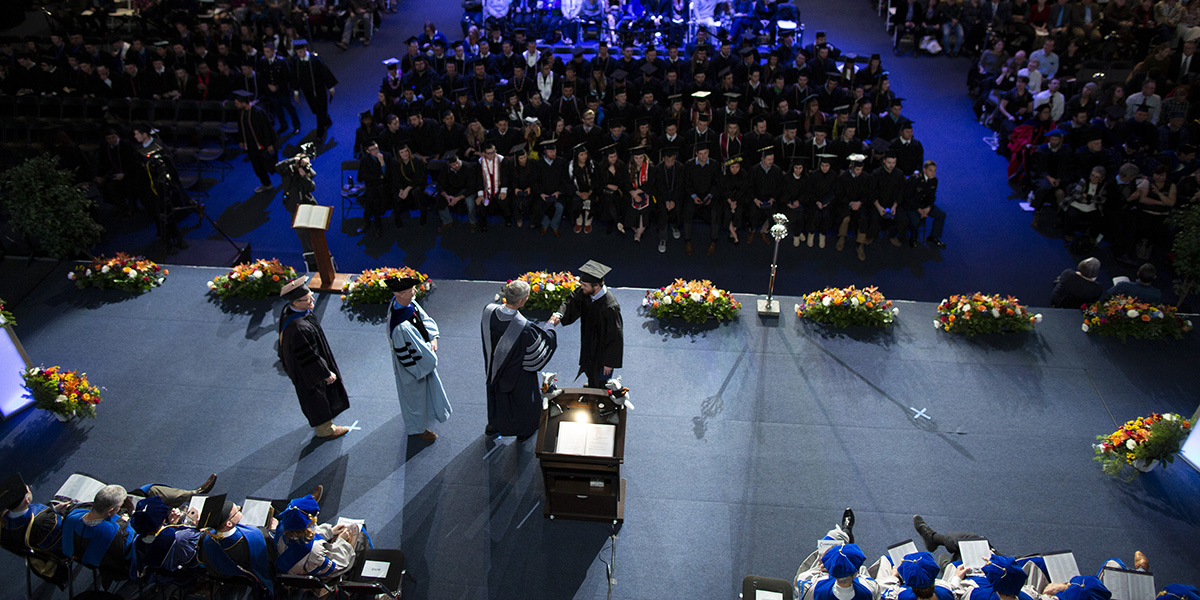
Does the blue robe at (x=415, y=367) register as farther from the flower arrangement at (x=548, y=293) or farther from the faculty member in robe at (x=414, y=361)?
the flower arrangement at (x=548, y=293)

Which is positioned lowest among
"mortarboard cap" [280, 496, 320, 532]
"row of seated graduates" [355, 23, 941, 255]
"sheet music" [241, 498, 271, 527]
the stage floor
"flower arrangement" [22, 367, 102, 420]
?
the stage floor

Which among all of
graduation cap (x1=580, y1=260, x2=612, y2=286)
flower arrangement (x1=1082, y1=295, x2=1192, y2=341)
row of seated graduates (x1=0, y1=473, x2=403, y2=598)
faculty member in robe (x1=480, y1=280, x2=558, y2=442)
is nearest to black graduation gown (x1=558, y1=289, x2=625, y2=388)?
graduation cap (x1=580, y1=260, x2=612, y2=286)

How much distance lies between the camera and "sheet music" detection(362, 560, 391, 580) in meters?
5.01

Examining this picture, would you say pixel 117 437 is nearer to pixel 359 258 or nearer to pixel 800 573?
pixel 359 258

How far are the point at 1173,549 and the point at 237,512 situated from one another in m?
6.62

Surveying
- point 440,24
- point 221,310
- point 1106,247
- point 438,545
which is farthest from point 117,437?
point 440,24

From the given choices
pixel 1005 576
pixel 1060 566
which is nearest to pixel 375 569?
pixel 1005 576

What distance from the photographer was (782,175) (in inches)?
392

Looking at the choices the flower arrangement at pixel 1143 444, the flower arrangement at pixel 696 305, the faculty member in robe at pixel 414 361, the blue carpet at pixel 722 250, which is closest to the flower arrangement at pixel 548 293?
the flower arrangement at pixel 696 305

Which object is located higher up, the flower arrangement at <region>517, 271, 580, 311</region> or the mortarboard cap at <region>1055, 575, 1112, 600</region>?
the mortarboard cap at <region>1055, 575, 1112, 600</region>

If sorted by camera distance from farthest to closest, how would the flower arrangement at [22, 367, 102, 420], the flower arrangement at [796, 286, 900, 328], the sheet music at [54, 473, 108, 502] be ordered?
the flower arrangement at [796, 286, 900, 328]
the flower arrangement at [22, 367, 102, 420]
the sheet music at [54, 473, 108, 502]

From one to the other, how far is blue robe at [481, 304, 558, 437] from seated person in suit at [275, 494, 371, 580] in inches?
65.9

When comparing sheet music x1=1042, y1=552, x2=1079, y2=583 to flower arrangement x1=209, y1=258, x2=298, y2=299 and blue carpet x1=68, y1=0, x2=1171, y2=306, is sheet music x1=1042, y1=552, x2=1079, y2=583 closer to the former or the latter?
blue carpet x1=68, y1=0, x2=1171, y2=306

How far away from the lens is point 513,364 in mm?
5812
